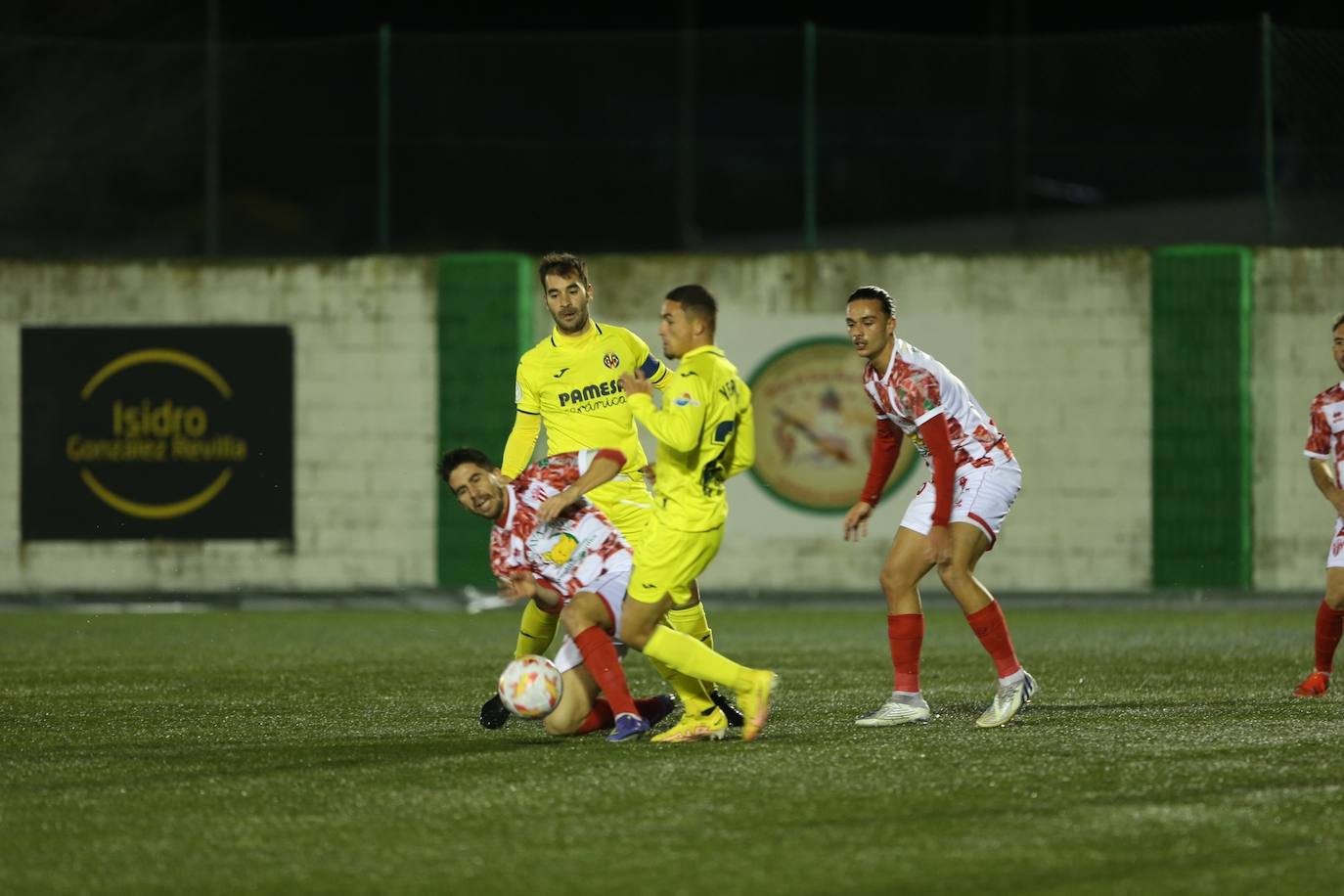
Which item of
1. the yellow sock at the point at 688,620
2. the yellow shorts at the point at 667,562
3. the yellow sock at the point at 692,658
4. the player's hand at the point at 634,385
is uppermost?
the player's hand at the point at 634,385

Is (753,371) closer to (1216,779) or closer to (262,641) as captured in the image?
(262,641)

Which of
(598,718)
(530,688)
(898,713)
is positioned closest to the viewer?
(530,688)

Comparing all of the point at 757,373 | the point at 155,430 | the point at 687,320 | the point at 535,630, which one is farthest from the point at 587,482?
the point at 155,430

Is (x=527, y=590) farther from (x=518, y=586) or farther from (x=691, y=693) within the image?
(x=691, y=693)

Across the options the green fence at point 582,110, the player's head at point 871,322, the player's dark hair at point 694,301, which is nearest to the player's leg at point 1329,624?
the player's head at point 871,322

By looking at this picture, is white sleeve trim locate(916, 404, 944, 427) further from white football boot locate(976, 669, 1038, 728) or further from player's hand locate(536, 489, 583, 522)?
player's hand locate(536, 489, 583, 522)

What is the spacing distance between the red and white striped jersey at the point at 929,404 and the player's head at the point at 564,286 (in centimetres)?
134

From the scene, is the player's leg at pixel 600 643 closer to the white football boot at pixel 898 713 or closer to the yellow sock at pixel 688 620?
the yellow sock at pixel 688 620

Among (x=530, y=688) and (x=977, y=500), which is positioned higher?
(x=977, y=500)

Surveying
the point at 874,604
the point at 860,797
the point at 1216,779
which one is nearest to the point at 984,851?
the point at 860,797

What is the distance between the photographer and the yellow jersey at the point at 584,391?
9000mm

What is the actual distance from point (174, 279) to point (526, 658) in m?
12.7

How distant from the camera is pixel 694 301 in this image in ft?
24.7

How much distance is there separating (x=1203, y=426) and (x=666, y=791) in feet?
44.0
